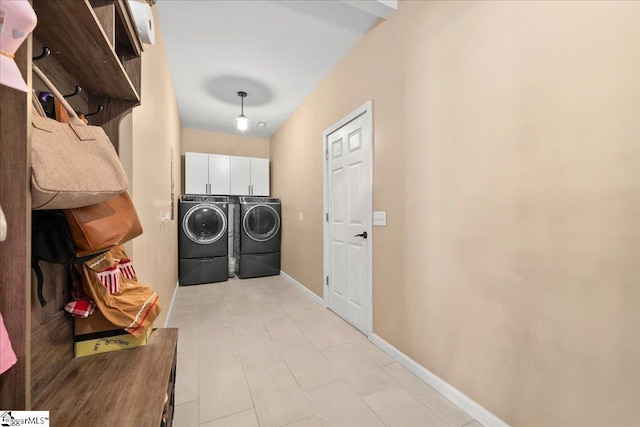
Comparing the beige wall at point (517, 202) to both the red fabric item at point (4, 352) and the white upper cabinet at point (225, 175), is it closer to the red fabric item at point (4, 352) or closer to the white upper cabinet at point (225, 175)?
the red fabric item at point (4, 352)

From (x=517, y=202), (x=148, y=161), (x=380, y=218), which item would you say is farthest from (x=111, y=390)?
(x=380, y=218)

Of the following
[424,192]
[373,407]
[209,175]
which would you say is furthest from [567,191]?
[209,175]

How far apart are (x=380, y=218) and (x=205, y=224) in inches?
123

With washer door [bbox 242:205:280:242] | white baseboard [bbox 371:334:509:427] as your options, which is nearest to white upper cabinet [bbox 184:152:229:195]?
washer door [bbox 242:205:280:242]

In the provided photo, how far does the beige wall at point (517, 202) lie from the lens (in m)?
1.01

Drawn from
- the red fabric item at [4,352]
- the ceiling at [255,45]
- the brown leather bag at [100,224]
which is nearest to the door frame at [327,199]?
the ceiling at [255,45]

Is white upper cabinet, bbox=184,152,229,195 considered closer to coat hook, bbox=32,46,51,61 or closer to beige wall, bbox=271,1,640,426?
beige wall, bbox=271,1,640,426

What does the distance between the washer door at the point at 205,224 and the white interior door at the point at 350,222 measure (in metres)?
2.14

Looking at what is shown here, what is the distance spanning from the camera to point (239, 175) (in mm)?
4988

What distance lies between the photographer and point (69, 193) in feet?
1.82

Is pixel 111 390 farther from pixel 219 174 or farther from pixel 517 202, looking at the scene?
pixel 219 174

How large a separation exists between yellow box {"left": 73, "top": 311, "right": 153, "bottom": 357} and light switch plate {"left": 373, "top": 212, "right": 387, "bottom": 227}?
1766mm

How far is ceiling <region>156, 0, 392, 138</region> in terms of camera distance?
2121 millimetres

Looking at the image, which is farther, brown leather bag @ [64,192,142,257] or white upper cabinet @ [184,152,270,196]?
white upper cabinet @ [184,152,270,196]
